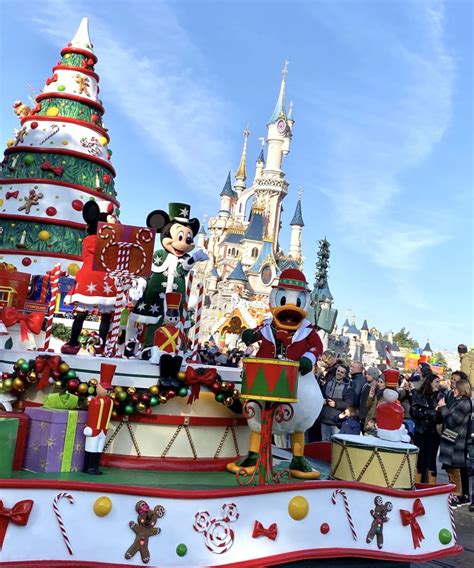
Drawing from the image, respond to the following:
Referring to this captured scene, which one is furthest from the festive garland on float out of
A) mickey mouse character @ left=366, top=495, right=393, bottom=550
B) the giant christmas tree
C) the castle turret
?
the castle turret

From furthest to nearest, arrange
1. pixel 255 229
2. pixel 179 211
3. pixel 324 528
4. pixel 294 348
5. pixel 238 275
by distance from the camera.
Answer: pixel 255 229 → pixel 238 275 → pixel 179 211 → pixel 294 348 → pixel 324 528

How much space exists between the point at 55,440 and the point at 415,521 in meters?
2.98

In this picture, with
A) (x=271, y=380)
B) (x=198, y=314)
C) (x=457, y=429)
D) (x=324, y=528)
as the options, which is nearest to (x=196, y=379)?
(x=271, y=380)

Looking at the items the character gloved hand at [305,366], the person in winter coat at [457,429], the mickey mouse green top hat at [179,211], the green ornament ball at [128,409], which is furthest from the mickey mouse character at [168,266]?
the person in winter coat at [457,429]

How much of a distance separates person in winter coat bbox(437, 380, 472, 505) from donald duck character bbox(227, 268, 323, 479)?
11.9ft

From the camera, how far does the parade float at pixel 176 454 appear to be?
11.2 ft

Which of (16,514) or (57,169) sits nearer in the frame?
(16,514)

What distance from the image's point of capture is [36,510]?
327 centimetres

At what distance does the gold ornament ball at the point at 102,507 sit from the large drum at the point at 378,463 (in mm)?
2187

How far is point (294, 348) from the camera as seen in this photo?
494 cm

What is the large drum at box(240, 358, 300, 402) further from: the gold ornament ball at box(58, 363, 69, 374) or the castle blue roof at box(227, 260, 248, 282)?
the castle blue roof at box(227, 260, 248, 282)


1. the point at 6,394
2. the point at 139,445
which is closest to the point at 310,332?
the point at 139,445

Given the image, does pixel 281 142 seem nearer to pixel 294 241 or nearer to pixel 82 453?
pixel 294 241

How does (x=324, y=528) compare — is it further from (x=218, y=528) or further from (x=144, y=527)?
(x=144, y=527)
